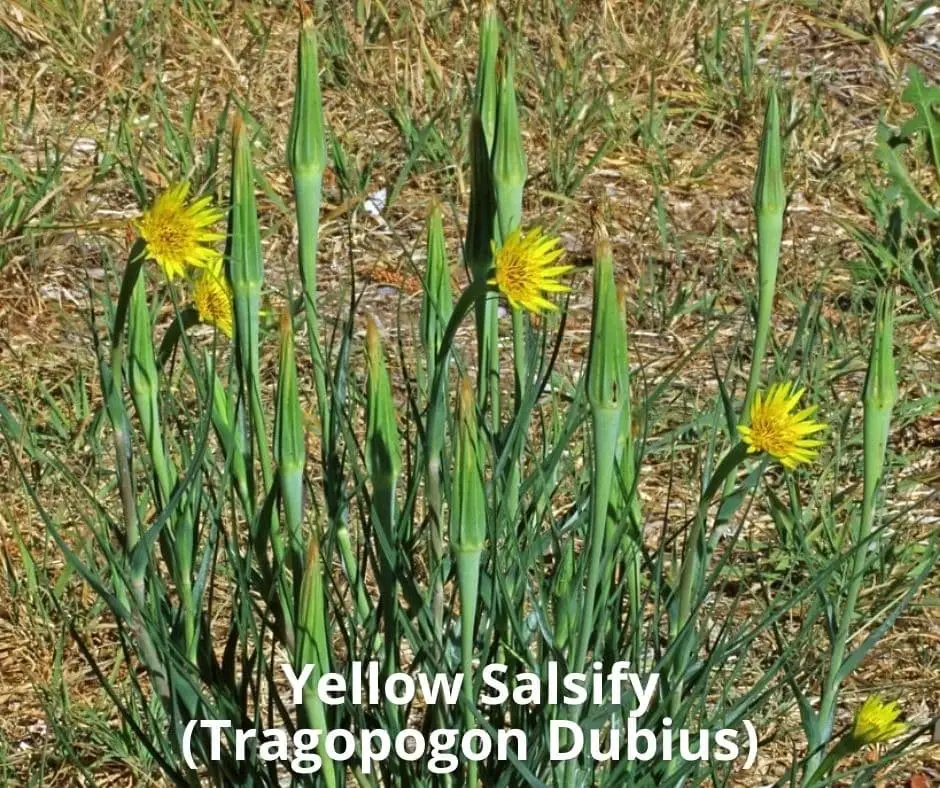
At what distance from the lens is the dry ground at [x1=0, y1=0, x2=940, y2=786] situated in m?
2.68

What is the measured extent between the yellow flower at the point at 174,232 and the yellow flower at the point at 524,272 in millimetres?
199

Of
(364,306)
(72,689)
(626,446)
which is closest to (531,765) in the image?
(626,446)

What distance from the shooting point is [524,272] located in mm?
1071

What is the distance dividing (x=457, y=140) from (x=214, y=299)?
1836 mm

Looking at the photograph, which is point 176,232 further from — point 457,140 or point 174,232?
point 457,140

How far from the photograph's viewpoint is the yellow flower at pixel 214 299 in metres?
1.24

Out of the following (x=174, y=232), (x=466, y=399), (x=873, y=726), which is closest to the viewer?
(x=466, y=399)

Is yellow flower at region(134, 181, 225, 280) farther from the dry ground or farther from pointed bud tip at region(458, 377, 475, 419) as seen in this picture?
the dry ground

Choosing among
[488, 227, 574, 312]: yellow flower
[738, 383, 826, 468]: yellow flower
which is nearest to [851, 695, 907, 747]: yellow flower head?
[738, 383, 826, 468]: yellow flower

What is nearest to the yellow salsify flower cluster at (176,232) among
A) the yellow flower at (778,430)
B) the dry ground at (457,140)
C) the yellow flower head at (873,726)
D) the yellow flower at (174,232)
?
the yellow flower at (174,232)

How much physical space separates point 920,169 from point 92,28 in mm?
1676

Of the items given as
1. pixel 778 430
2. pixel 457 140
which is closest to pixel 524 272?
pixel 778 430

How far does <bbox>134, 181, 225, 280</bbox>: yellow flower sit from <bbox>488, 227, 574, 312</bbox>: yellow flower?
199 millimetres

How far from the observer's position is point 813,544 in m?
2.21
